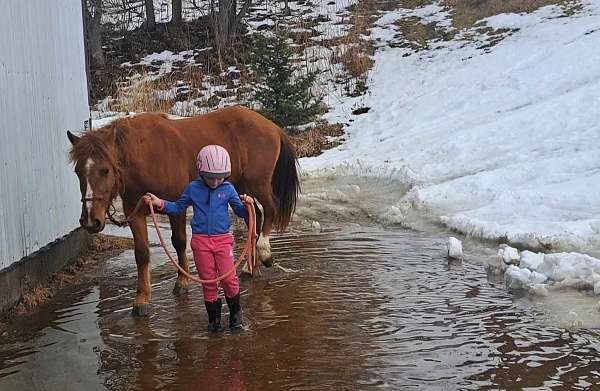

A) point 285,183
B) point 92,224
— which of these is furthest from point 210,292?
point 285,183

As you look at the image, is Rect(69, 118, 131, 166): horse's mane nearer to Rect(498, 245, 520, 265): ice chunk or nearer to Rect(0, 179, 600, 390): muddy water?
Rect(0, 179, 600, 390): muddy water

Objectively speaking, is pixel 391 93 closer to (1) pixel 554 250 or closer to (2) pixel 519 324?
(1) pixel 554 250

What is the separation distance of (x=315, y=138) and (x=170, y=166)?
11680 millimetres

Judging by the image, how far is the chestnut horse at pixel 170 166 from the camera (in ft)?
17.2

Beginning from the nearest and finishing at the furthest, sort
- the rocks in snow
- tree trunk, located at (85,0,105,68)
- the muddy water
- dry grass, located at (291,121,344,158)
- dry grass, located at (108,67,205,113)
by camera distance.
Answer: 1. the muddy water
2. the rocks in snow
3. dry grass, located at (291,121,344,158)
4. dry grass, located at (108,67,205,113)
5. tree trunk, located at (85,0,105,68)

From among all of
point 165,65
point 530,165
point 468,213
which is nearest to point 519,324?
point 468,213

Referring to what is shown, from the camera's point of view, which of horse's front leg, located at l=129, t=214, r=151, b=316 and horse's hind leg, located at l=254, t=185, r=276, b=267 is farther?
horse's hind leg, located at l=254, t=185, r=276, b=267

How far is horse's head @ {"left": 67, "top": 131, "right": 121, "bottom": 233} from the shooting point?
513 centimetres

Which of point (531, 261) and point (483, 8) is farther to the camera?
point (483, 8)

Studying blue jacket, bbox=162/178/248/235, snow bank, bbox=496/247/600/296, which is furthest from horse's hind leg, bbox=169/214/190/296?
snow bank, bbox=496/247/600/296

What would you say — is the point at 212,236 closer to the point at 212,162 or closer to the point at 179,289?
the point at 212,162

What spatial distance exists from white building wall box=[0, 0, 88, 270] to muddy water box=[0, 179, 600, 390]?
33.1 inches

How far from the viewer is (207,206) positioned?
202 inches

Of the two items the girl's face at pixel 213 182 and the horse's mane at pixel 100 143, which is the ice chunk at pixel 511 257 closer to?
the girl's face at pixel 213 182
